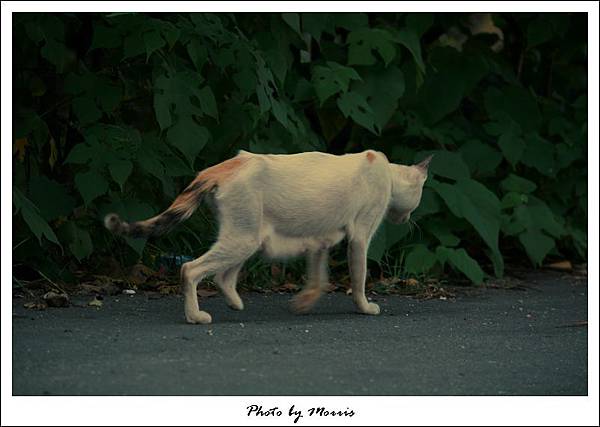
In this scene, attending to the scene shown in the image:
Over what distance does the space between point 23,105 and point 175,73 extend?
0.92 meters

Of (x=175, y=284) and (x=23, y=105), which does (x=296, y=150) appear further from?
(x=23, y=105)

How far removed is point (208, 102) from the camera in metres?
4.92

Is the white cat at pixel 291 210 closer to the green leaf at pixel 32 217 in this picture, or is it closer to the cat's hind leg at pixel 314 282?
the cat's hind leg at pixel 314 282

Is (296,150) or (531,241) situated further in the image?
(531,241)

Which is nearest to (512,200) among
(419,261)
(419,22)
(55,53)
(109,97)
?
(419,261)

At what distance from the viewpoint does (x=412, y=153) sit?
6285 mm

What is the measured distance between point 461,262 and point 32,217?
241cm

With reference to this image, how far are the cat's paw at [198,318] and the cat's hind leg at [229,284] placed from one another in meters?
0.32

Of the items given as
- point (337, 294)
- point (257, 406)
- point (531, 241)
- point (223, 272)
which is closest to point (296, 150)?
point (337, 294)

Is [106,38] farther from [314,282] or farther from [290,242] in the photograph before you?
[314,282]

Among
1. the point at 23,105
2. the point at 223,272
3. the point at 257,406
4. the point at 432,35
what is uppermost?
the point at 432,35

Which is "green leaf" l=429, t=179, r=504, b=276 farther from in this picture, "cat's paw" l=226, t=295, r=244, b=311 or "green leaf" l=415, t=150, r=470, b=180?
"cat's paw" l=226, t=295, r=244, b=311

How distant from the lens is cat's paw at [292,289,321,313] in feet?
15.3

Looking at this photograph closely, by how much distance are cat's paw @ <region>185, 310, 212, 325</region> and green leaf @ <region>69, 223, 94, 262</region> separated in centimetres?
109
